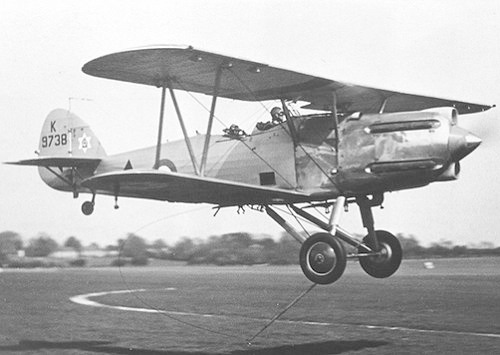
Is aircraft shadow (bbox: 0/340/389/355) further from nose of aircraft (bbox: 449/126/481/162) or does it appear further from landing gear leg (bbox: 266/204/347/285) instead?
nose of aircraft (bbox: 449/126/481/162)

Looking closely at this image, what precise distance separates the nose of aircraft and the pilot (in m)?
2.30

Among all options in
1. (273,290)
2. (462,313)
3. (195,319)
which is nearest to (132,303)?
(273,290)

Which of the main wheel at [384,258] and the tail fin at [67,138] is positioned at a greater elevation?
the tail fin at [67,138]

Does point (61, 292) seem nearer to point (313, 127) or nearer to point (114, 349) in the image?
point (114, 349)

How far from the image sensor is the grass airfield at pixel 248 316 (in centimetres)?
2281

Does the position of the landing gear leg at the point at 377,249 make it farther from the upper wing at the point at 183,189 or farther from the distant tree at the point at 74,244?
the distant tree at the point at 74,244

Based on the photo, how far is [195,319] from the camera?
29.3 m

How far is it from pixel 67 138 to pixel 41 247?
5.37 m

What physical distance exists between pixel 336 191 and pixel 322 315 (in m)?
23.5

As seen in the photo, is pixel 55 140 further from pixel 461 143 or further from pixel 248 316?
pixel 248 316

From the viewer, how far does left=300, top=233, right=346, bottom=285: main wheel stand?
921 cm

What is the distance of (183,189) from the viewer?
1012 centimetres

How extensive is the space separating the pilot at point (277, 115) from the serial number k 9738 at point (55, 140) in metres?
5.31

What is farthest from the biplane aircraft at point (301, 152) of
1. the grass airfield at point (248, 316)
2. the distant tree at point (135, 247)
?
the grass airfield at point (248, 316)
